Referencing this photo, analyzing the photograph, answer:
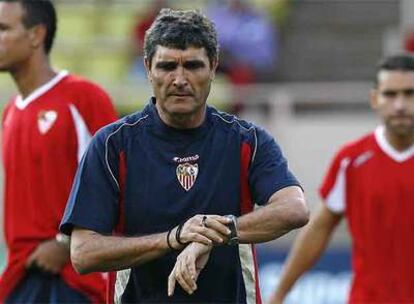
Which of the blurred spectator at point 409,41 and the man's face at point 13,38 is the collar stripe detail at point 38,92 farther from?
the blurred spectator at point 409,41

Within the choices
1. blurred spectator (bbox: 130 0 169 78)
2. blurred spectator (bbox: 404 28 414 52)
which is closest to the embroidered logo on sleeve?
blurred spectator (bbox: 130 0 169 78)

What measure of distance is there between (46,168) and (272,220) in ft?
6.94

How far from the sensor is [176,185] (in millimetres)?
5156

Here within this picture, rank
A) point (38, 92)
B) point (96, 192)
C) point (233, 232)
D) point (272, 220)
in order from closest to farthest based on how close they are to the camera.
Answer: point (233, 232)
point (272, 220)
point (96, 192)
point (38, 92)

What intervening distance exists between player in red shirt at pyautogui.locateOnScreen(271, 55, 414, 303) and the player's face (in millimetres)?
2813

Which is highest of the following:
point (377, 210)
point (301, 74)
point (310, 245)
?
point (301, 74)

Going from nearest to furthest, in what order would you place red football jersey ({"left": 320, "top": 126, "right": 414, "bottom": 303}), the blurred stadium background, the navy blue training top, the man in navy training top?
the man in navy training top, the navy blue training top, red football jersey ({"left": 320, "top": 126, "right": 414, "bottom": 303}), the blurred stadium background

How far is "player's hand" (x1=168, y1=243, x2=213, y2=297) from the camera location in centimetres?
471

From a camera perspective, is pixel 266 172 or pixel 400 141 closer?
pixel 266 172

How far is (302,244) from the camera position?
8055mm

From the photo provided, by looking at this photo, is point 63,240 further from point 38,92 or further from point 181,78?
point 181,78

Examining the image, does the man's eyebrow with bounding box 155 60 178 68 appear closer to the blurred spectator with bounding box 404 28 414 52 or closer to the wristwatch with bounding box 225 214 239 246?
the wristwatch with bounding box 225 214 239 246

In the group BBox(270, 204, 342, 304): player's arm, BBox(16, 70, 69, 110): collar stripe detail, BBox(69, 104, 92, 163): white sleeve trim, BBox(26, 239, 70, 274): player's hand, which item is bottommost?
BBox(270, 204, 342, 304): player's arm

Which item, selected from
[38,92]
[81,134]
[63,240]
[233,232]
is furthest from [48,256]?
[233,232]
